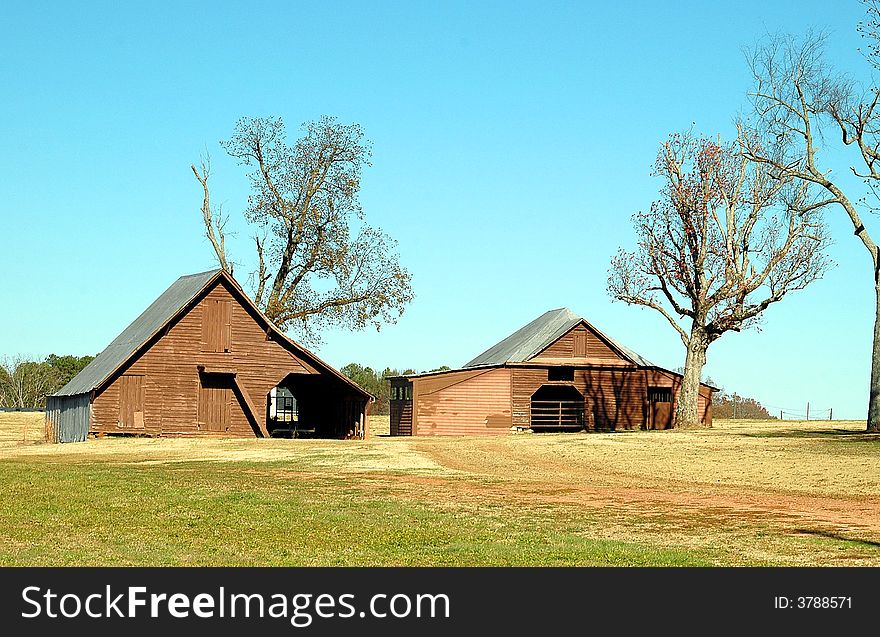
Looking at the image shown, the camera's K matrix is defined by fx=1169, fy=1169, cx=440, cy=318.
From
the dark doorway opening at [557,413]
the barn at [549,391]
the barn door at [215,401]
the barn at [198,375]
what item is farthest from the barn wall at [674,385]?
the barn door at [215,401]

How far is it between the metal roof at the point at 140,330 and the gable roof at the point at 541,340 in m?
18.0

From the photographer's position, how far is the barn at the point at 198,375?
49344mm

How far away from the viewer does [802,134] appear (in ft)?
161

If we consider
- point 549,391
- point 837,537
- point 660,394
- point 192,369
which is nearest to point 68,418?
point 192,369

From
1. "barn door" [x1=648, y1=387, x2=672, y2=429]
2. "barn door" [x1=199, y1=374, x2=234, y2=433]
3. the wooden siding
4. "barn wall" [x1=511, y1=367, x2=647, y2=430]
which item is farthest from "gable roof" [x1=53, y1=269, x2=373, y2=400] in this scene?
"barn door" [x1=648, y1=387, x2=672, y2=429]

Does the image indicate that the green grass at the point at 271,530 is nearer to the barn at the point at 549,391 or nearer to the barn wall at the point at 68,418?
the barn wall at the point at 68,418

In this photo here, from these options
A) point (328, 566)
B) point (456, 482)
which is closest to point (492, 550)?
point (328, 566)

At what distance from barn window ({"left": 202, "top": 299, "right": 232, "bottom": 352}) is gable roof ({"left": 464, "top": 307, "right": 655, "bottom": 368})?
1731 cm

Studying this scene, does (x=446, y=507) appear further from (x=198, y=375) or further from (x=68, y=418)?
(x=68, y=418)

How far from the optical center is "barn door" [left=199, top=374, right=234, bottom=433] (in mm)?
51188

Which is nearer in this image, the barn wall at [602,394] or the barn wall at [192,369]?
the barn wall at [192,369]

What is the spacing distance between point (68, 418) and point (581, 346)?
2773 centimetres

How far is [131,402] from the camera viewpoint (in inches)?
1946
